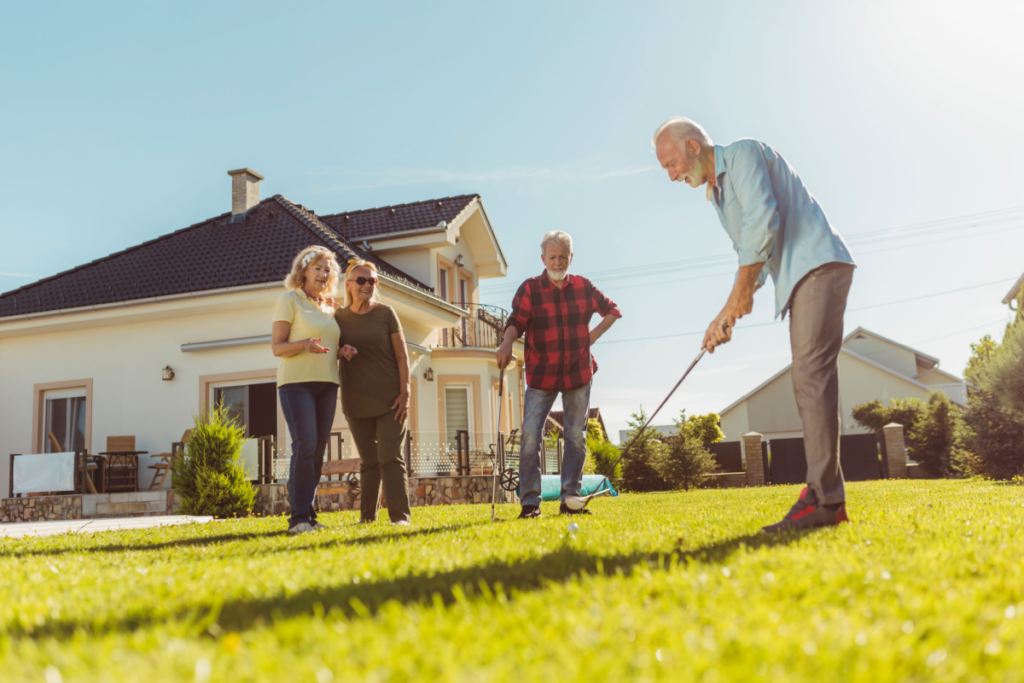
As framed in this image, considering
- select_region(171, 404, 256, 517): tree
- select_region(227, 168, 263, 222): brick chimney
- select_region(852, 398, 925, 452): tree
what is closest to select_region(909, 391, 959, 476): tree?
select_region(852, 398, 925, 452): tree

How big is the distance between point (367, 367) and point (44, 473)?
33.4 ft

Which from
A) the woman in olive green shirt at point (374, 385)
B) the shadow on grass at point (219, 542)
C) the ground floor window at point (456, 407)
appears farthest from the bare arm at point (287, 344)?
the ground floor window at point (456, 407)

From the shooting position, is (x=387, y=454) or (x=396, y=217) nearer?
(x=387, y=454)

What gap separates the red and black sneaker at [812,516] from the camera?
333 centimetres

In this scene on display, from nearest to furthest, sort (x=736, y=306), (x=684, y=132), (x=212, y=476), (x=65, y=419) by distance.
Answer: (x=736, y=306) → (x=684, y=132) → (x=212, y=476) → (x=65, y=419)

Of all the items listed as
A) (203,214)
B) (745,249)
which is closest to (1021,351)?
(745,249)

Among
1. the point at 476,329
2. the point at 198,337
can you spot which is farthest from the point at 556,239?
the point at 476,329

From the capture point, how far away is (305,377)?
4.75 m

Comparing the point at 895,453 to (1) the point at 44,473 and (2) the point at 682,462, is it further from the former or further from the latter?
(1) the point at 44,473

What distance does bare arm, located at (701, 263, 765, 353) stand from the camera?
3555mm

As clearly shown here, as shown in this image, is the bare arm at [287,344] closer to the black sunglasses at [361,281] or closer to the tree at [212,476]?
the black sunglasses at [361,281]

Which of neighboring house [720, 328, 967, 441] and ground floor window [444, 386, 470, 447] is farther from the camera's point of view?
neighboring house [720, 328, 967, 441]

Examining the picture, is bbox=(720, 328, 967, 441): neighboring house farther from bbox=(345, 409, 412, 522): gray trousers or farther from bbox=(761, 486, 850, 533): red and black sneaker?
bbox=(761, 486, 850, 533): red and black sneaker

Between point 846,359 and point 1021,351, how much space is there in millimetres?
30137
